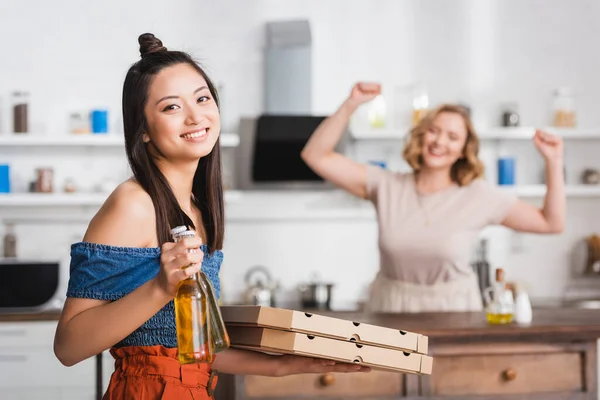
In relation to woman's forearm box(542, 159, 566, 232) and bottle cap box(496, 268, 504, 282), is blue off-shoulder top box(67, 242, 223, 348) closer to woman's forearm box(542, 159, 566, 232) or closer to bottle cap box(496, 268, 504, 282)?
bottle cap box(496, 268, 504, 282)

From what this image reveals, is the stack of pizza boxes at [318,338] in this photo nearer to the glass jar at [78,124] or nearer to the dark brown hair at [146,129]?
the dark brown hair at [146,129]

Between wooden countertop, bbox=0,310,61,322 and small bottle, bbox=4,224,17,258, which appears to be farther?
small bottle, bbox=4,224,17,258

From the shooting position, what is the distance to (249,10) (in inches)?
198

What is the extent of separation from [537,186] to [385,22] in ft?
4.34

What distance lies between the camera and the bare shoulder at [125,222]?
1360mm

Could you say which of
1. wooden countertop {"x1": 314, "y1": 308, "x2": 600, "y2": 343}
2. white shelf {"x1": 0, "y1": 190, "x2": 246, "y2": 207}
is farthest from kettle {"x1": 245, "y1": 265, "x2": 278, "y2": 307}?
wooden countertop {"x1": 314, "y1": 308, "x2": 600, "y2": 343}

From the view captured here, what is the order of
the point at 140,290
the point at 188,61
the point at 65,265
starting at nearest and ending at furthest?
the point at 140,290 < the point at 188,61 < the point at 65,265

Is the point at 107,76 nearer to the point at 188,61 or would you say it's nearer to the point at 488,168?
the point at 488,168

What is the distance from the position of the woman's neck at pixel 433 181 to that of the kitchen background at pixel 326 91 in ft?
5.12

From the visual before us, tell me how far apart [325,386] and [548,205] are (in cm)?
117

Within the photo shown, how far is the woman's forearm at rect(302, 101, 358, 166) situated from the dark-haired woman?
1614 mm

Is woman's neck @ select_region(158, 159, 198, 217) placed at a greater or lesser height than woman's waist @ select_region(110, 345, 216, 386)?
greater

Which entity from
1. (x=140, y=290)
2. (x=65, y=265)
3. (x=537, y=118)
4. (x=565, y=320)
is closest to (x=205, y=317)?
(x=140, y=290)

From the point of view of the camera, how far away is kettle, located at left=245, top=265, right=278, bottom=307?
4.64 meters
